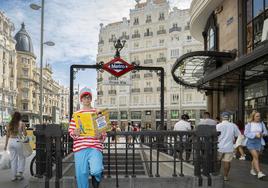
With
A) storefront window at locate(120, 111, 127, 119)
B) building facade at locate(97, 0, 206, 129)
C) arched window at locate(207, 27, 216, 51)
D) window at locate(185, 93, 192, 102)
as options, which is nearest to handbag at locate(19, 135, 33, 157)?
A: arched window at locate(207, 27, 216, 51)

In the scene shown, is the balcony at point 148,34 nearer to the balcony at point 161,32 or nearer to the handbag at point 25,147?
the balcony at point 161,32

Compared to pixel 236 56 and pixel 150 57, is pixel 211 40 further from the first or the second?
pixel 150 57

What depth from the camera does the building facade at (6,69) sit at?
80312 mm

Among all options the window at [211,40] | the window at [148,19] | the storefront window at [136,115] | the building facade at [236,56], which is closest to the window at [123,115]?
the storefront window at [136,115]

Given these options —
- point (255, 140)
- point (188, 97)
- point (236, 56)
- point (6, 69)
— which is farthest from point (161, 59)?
point (255, 140)

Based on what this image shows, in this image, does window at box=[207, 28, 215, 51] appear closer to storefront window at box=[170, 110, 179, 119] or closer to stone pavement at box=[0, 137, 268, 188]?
stone pavement at box=[0, 137, 268, 188]

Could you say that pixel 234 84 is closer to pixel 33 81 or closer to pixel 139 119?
pixel 139 119

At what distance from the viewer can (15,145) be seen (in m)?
9.86

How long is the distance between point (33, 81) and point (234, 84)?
3660 inches

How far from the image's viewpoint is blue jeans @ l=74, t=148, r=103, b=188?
5758 millimetres

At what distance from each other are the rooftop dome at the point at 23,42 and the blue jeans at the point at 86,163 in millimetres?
104646

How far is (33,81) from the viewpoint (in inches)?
4149

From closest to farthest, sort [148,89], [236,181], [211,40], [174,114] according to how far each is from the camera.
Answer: [236,181]
[211,40]
[174,114]
[148,89]

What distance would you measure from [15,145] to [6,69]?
7808 cm
